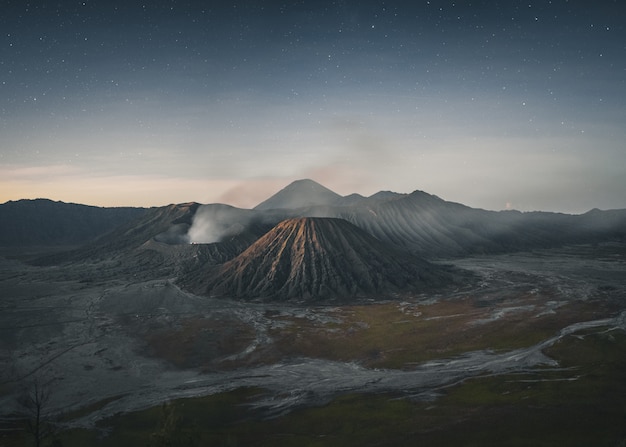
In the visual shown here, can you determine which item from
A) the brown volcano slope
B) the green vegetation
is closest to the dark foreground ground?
the green vegetation

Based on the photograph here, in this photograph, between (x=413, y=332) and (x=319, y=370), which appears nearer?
(x=319, y=370)

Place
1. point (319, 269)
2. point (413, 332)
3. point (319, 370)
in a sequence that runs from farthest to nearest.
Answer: point (319, 269) → point (413, 332) → point (319, 370)

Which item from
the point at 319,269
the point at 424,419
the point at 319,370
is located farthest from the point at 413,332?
the point at 319,269

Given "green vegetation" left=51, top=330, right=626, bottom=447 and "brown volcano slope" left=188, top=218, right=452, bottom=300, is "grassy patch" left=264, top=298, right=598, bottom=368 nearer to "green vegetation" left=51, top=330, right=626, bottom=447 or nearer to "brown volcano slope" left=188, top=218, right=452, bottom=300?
"green vegetation" left=51, top=330, right=626, bottom=447

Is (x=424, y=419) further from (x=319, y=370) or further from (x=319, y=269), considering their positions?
(x=319, y=269)

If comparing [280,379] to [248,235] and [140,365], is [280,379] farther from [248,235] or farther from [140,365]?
[248,235]

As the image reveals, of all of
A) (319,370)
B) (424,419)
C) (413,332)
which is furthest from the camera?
(413,332)
